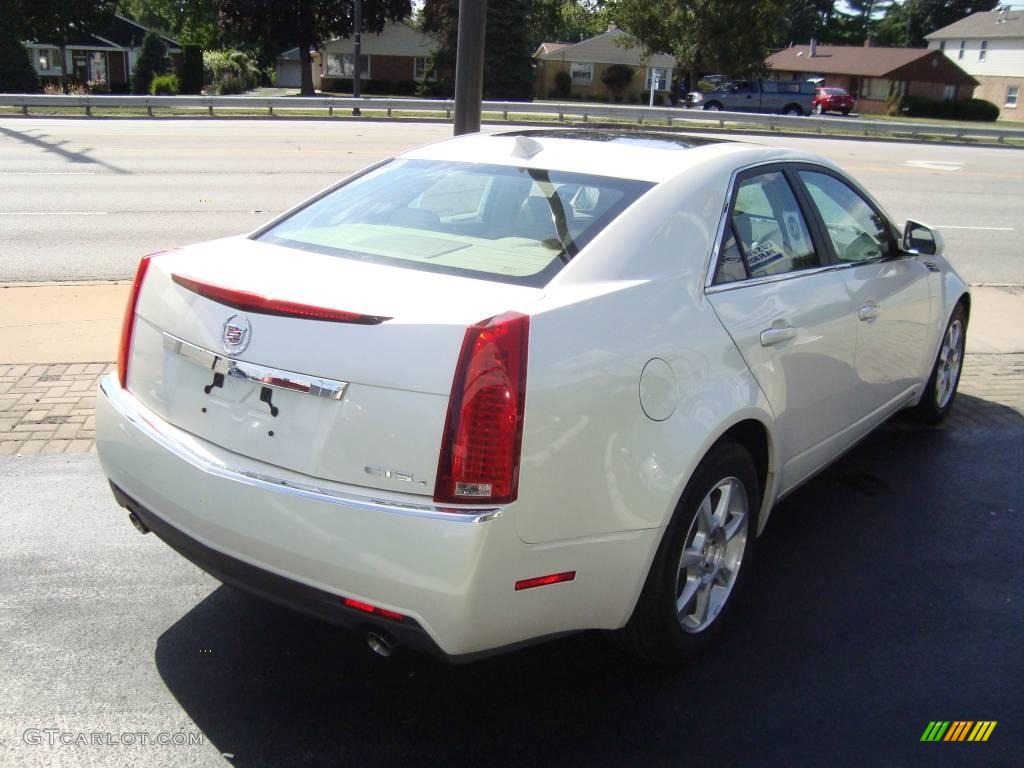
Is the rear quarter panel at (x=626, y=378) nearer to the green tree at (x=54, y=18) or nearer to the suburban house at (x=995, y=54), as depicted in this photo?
the green tree at (x=54, y=18)

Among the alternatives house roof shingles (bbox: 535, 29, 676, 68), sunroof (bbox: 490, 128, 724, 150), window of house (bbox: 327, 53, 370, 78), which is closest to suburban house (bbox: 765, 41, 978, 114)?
house roof shingles (bbox: 535, 29, 676, 68)

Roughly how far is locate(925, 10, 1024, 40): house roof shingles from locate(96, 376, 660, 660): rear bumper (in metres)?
83.2

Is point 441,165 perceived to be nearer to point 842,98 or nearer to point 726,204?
point 726,204

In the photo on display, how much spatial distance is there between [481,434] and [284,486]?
59 centimetres

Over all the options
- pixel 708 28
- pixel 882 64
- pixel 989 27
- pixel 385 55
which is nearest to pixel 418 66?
pixel 385 55

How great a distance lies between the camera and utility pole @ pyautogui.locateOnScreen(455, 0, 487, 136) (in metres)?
6.62

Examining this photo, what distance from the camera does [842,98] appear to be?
56.2m

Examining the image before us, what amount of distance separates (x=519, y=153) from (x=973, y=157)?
25738 mm

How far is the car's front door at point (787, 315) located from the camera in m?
3.68

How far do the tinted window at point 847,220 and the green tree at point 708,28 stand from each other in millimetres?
47221

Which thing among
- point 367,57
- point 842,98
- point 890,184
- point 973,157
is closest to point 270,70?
point 367,57

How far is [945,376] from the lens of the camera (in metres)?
6.10

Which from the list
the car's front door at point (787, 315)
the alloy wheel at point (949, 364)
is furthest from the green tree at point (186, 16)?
the car's front door at point (787, 315)

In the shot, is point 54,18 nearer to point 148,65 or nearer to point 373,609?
point 148,65
